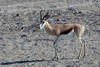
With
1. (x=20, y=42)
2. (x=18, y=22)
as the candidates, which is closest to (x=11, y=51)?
(x=20, y=42)

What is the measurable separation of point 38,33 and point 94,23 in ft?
9.40

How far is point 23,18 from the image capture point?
16.7 meters

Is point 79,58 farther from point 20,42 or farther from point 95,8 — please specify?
point 95,8

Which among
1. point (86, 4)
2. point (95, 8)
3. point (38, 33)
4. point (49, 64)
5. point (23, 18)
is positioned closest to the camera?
point (49, 64)

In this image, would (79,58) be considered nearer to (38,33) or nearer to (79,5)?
(38,33)

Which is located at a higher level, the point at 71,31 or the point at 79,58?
the point at 71,31

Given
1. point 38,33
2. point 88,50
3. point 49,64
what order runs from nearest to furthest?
point 49,64, point 88,50, point 38,33

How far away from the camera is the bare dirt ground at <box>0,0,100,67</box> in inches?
427

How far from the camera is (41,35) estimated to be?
13.7 m

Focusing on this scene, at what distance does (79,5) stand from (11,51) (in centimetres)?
928

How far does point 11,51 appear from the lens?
11.8 metres

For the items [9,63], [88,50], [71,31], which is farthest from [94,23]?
[9,63]

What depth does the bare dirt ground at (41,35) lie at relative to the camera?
10836 millimetres

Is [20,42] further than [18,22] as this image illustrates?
No
